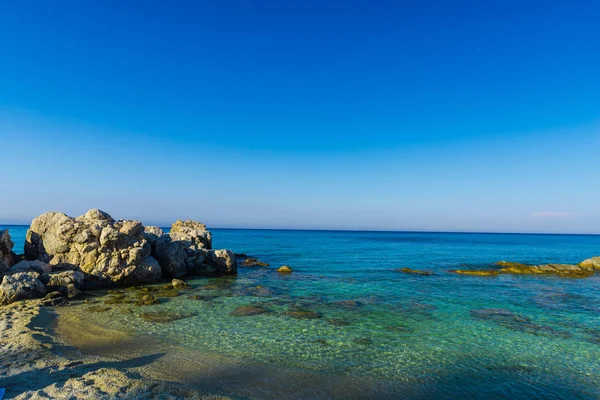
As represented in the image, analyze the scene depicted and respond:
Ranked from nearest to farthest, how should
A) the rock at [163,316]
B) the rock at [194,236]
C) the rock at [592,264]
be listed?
the rock at [163,316]
the rock at [194,236]
the rock at [592,264]

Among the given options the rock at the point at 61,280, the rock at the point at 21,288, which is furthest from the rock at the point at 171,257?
the rock at the point at 21,288

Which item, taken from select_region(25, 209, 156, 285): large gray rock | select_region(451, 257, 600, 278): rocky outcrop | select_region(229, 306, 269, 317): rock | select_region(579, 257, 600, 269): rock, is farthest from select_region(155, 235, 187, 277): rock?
select_region(579, 257, 600, 269): rock

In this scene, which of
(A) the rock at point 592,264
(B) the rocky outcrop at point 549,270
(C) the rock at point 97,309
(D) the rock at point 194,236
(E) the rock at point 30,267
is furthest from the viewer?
(A) the rock at point 592,264

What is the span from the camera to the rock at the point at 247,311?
1930 cm

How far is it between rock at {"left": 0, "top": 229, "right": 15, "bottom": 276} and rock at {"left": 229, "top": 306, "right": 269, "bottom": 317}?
19.0 m

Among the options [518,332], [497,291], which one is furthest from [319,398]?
[497,291]

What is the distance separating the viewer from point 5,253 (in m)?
25.4

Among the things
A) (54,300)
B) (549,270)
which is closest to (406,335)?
(54,300)

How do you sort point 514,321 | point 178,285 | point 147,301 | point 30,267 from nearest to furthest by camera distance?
point 514,321 → point 147,301 → point 30,267 → point 178,285

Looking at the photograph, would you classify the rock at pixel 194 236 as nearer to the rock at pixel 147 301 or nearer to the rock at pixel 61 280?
the rock at pixel 61 280

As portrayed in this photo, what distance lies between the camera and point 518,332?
17.0 metres

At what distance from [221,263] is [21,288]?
1758cm

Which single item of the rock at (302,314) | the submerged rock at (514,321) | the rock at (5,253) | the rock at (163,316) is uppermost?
the rock at (5,253)

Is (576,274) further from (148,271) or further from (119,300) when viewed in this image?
(119,300)
